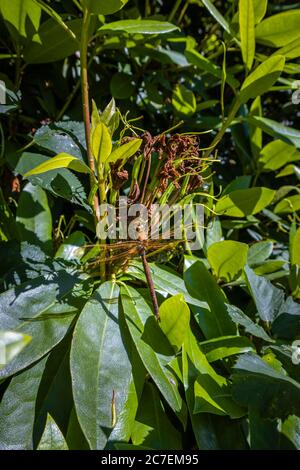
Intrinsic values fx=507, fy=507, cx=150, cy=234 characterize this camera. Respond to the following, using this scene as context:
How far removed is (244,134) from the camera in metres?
Result: 1.18

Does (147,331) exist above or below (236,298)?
above

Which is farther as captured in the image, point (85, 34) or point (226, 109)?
point (226, 109)

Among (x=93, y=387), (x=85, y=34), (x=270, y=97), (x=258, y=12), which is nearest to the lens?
(x=93, y=387)

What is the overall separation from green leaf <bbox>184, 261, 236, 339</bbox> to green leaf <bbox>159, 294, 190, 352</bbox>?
9 centimetres

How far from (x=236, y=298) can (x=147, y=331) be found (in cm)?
37

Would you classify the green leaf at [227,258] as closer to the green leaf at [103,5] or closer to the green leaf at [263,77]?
the green leaf at [263,77]

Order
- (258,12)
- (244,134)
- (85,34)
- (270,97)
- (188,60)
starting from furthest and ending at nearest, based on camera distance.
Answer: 1. (270,97)
2. (244,134)
3. (188,60)
4. (258,12)
5. (85,34)

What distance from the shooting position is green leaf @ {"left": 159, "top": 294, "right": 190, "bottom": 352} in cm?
68

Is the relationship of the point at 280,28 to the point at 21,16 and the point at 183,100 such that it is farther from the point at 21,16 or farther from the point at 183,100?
the point at 21,16

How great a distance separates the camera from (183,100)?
1.09 meters

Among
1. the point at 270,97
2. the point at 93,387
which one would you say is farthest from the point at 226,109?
the point at 93,387

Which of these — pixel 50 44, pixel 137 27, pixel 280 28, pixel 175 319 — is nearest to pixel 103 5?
pixel 137 27

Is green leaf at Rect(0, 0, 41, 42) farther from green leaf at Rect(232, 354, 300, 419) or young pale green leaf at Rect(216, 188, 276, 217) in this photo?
green leaf at Rect(232, 354, 300, 419)
